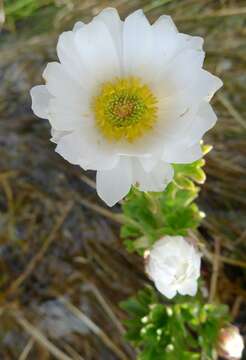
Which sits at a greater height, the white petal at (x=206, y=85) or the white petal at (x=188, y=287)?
the white petal at (x=206, y=85)

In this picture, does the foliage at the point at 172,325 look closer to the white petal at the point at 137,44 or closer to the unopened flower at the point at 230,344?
the unopened flower at the point at 230,344

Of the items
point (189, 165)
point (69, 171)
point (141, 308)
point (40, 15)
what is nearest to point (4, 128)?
point (69, 171)

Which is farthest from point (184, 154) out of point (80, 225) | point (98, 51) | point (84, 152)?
point (80, 225)

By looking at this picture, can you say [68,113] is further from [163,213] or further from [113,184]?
[163,213]

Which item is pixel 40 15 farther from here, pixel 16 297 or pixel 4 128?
pixel 16 297

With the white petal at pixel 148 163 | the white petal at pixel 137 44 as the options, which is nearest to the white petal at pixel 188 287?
the white petal at pixel 148 163

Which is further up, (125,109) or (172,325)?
(125,109)
